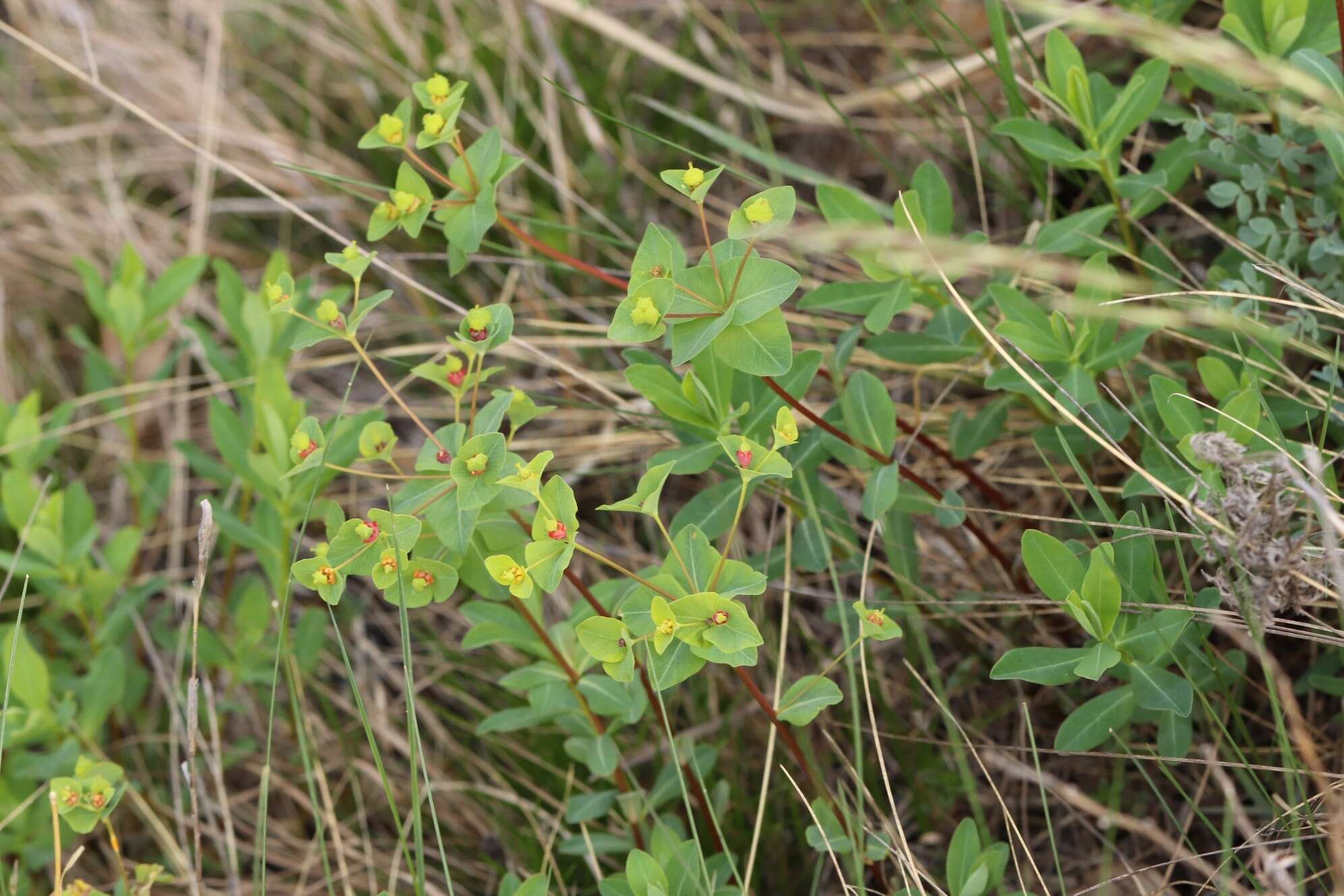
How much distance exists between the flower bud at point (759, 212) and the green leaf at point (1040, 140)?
619mm

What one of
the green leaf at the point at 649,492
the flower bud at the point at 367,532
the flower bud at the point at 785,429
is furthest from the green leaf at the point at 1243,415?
the flower bud at the point at 367,532

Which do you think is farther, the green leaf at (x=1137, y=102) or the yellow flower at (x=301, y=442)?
the green leaf at (x=1137, y=102)

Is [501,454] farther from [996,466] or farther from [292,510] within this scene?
[996,466]

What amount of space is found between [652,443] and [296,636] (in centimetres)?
81

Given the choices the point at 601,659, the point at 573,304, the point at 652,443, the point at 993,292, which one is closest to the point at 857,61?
the point at 573,304

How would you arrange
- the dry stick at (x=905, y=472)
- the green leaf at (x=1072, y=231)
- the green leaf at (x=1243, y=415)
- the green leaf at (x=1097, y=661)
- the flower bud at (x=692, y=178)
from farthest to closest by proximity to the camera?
the green leaf at (x=1072, y=231), the dry stick at (x=905, y=472), the green leaf at (x=1243, y=415), the green leaf at (x=1097, y=661), the flower bud at (x=692, y=178)

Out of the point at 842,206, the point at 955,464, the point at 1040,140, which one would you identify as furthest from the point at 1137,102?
the point at 955,464

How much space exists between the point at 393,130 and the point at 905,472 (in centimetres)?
91

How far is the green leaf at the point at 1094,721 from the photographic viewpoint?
1522 millimetres

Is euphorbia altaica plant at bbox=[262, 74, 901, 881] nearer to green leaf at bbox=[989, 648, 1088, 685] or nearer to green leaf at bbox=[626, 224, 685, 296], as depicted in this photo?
green leaf at bbox=[626, 224, 685, 296]

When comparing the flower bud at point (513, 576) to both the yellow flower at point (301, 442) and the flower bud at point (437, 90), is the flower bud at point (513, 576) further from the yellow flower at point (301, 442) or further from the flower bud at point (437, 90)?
the flower bud at point (437, 90)

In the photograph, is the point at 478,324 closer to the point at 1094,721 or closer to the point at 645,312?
the point at 645,312

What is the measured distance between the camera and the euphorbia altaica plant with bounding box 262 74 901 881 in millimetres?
1336

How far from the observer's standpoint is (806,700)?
152cm
